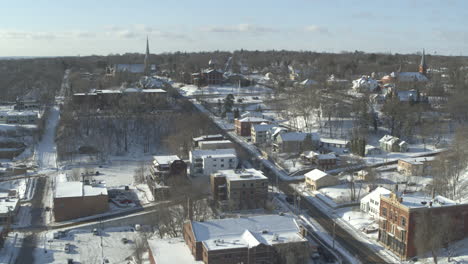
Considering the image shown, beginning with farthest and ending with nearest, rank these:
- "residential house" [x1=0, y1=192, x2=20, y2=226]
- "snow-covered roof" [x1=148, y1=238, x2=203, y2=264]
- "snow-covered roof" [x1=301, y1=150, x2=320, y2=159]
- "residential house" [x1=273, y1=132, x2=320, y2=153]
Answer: "residential house" [x1=273, y1=132, x2=320, y2=153], "snow-covered roof" [x1=301, y1=150, x2=320, y2=159], "residential house" [x1=0, y1=192, x2=20, y2=226], "snow-covered roof" [x1=148, y1=238, x2=203, y2=264]

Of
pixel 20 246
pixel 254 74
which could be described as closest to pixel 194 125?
pixel 20 246

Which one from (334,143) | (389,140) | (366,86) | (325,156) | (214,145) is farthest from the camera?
(366,86)

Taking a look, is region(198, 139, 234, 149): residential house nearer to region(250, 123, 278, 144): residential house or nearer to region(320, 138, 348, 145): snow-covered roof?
region(250, 123, 278, 144): residential house

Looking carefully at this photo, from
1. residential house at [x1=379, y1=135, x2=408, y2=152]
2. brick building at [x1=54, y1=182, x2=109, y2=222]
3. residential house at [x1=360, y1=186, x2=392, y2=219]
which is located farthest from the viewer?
residential house at [x1=379, y1=135, x2=408, y2=152]

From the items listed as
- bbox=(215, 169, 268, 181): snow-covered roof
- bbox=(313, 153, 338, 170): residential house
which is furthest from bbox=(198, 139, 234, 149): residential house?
bbox=(215, 169, 268, 181): snow-covered roof

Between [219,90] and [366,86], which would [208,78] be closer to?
[219,90]

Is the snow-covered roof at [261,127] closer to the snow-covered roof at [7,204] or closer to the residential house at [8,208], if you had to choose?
the residential house at [8,208]

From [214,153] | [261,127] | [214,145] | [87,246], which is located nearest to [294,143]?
[261,127]
